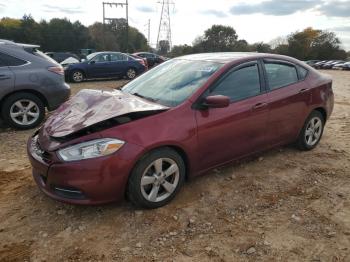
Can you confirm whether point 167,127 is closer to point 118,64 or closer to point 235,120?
point 235,120

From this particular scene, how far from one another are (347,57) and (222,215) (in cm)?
7193

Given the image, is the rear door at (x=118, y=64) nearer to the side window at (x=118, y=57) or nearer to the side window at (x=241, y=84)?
the side window at (x=118, y=57)

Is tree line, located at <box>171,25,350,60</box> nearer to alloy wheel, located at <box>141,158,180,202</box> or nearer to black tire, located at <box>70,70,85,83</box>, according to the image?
black tire, located at <box>70,70,85,83</box>

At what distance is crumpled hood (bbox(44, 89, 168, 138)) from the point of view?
139 inches

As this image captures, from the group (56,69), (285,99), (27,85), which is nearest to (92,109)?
(285,99)

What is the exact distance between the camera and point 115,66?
52.2ft

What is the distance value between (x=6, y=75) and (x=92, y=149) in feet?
13.3

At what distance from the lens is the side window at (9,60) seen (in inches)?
256

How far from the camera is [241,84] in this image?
4.35m

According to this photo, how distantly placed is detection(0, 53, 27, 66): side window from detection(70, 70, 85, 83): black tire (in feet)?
28.8

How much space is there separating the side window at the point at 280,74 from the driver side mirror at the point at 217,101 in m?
1.14

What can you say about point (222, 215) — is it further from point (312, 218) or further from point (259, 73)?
point (259, 73)

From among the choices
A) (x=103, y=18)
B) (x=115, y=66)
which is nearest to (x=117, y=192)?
(x=115, y=66)

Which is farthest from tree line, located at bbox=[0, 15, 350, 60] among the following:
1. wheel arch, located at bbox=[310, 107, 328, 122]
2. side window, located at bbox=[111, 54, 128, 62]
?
wheel arch, located at bbox=[310, 107, 328, 122]
